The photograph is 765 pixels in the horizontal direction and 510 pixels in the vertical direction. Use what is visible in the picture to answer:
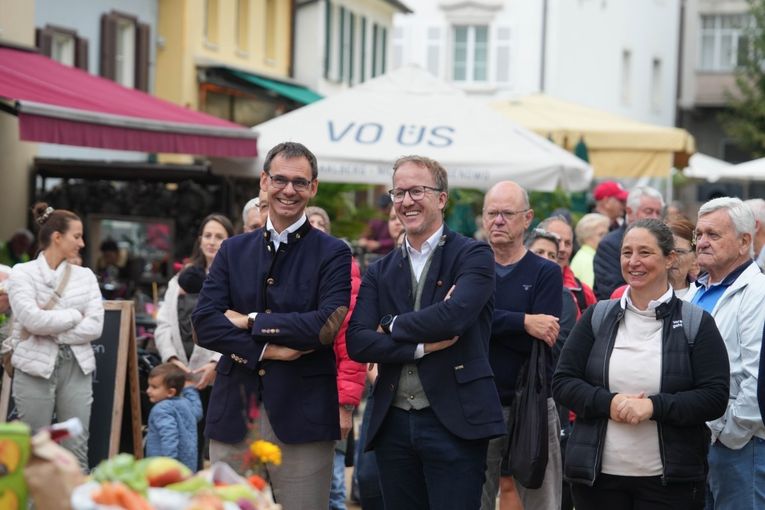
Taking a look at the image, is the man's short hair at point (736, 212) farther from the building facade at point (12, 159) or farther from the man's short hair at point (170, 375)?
the building facade at point (12, 159)

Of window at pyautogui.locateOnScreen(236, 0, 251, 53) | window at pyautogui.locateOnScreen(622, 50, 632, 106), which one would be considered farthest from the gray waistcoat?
window at pyautogui.locateOnScreen(622, 50, 632, 106)

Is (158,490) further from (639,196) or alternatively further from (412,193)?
(639,196)

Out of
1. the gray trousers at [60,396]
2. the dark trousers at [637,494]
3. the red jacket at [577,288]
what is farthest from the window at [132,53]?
the dark trousers at [637,494]

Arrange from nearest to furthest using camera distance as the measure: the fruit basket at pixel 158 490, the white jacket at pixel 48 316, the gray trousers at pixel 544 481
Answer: the fruit basket at pixel 158 490 → the gray trousers at pixel 544 481 → the white jacket at pixel 48 316

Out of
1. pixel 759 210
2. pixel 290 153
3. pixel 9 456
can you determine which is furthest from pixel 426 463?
pixel 759 210

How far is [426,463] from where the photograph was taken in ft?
19.7

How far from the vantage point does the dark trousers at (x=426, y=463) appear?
5.96 meters

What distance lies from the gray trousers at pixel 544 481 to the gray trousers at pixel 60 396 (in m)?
3.16

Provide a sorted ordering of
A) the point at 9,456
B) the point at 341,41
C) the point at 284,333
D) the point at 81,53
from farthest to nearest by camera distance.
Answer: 1. the point at 341,41
2. the point at 81,53
3. the point at 284,333
4. the point at 9,456

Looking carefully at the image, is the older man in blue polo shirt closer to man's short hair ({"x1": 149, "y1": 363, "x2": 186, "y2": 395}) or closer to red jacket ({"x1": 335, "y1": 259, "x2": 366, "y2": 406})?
red jacket ({"x1": 335, "y1": 259, "x2": 366, "y2": 406})

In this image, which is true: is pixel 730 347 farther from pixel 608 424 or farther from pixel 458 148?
pixel 458 148

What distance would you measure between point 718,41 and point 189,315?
1866 inches

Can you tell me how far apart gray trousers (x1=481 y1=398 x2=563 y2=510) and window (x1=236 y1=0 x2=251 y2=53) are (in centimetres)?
2301

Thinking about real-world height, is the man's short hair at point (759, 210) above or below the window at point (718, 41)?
below
